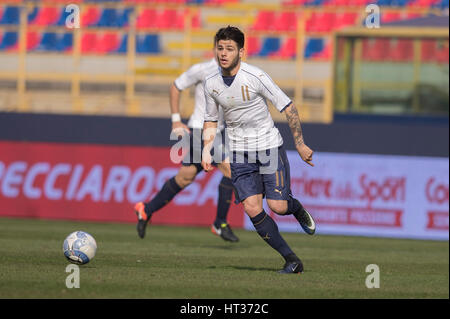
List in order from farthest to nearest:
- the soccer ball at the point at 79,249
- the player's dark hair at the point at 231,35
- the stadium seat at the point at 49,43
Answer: the stadium seat at the point at 49,43 → the soccer ball at the point at 79,249 → the player's dark hair at the point at 231,35

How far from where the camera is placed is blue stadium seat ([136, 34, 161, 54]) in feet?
65.8

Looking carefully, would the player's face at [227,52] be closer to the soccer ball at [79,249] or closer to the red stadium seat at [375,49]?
the soccer ball at [79,249]

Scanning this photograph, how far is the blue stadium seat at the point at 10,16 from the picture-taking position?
20.4m

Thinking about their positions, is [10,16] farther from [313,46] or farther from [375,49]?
[375,49]

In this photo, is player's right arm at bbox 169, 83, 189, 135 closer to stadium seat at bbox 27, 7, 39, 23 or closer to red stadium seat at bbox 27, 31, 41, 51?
red stadium seat at bbox 27, 31, 41, 51

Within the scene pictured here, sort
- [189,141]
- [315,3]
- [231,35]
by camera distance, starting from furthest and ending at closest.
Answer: [315,3], [189,141], [231,35]

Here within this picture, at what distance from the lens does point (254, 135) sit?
8.03 meters

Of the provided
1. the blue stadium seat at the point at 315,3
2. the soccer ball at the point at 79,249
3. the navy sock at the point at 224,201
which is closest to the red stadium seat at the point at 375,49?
the blue stadium seat at the point at 315,3

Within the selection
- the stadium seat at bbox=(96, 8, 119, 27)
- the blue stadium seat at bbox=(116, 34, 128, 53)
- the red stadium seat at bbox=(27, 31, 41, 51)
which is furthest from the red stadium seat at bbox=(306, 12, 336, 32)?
the red stadium seat at bbox=(27, 31, 41, 51)

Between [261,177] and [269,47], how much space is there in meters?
12.3

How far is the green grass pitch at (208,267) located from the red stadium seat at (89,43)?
8025 millimetres

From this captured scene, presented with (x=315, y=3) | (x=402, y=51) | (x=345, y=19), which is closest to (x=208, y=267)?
(x=402, y=51)

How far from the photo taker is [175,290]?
6805mm

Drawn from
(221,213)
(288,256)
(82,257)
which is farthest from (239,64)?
(221,213)
